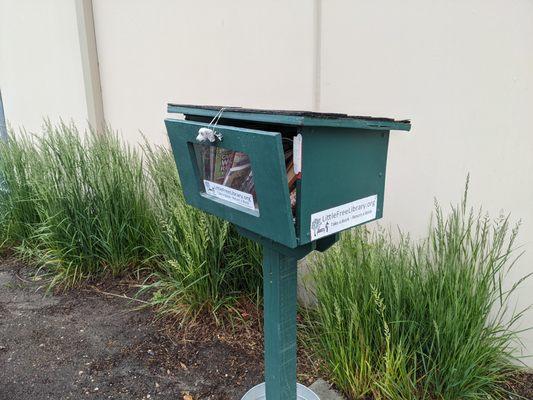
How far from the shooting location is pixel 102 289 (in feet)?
11.3

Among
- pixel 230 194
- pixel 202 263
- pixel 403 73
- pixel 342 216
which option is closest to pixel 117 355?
pixel 202 263

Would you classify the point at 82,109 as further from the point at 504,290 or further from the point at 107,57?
the point at 504,290

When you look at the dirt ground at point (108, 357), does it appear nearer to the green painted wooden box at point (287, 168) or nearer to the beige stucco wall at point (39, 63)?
the green painted wooden box at point (287, 168)

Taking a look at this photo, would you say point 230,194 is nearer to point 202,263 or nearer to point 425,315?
point 425,315

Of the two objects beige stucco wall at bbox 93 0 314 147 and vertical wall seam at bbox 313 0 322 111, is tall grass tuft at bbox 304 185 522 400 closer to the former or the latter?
vertical wall seam at bbox 313 0 322 111

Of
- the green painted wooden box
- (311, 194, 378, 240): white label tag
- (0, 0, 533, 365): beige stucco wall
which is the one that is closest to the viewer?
the green painted wooden box

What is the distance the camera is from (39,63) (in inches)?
197

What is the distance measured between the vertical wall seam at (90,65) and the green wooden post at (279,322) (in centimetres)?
336

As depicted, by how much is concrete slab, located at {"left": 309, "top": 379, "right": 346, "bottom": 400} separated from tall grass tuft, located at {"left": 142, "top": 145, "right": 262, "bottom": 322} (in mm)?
777

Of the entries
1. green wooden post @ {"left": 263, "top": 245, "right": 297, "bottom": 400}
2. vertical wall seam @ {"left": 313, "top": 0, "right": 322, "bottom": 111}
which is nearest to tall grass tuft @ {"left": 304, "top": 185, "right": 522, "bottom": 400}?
green wooden post @ {"left": 263, "top": 245, "right": 297, "bottom": 400}

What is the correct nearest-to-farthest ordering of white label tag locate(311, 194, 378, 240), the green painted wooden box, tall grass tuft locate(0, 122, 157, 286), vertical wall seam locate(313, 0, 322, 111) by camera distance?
the green painted wooden box < white label tag locate(311, 194, 378, 240) < vertical wall seam locate(313, 0, 322, 111) < tall grass tuft locate(0, 122, 157, 286)

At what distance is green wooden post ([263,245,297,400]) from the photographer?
1555 mm

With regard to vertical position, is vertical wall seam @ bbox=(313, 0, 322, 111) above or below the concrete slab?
above

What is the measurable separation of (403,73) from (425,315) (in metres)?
1.22
